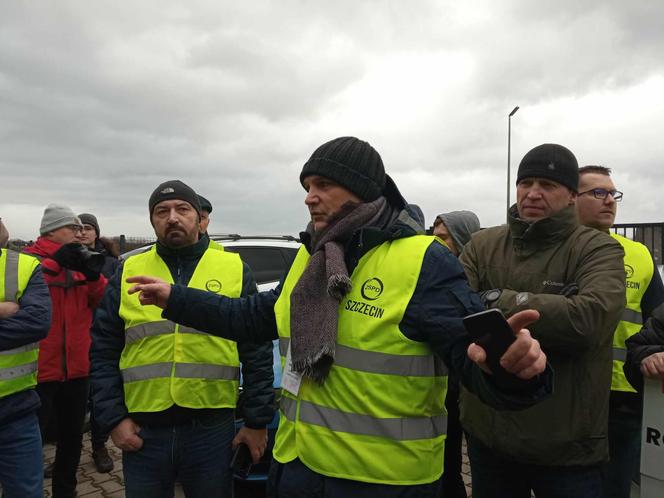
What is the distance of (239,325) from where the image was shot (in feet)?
7.13

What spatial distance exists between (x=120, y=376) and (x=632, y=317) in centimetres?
264

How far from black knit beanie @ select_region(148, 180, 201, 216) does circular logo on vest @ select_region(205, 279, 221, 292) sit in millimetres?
456

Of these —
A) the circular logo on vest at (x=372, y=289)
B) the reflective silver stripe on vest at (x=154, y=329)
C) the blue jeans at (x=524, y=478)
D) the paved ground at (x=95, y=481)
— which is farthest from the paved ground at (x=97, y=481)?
the circular logo on vest at (x=372, y=289)

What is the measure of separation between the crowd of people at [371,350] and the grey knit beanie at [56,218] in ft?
3.72

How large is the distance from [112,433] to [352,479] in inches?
54.8

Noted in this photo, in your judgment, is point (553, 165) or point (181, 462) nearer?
point (553, 165)

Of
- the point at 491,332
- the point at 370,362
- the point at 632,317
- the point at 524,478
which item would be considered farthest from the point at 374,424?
the point at 632,317

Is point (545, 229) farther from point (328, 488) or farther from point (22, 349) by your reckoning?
point (22, 349)

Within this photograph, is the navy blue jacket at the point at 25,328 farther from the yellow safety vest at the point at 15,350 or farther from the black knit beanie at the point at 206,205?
the black knit beanie at the point at 206,205

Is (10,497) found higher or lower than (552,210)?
lower

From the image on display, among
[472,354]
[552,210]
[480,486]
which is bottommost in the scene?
[480,486]

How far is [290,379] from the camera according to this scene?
5.97ft

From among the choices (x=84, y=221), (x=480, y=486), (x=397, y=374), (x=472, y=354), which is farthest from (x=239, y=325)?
(x=84, y=221)

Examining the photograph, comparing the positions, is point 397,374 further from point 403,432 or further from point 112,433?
point 112,433
